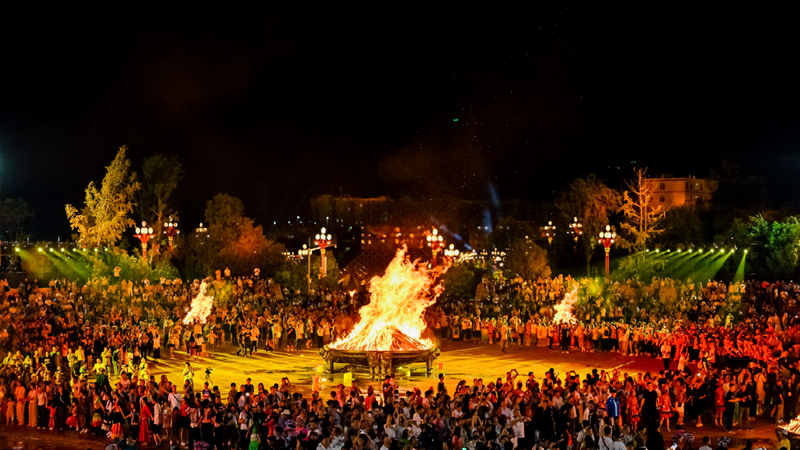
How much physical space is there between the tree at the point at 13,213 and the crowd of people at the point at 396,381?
38.6 metres

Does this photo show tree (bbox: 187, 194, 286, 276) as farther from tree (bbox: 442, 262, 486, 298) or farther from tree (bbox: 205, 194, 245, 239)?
tree (bbox: 442, 262, 486, 298)

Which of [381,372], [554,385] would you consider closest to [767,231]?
[381,372]

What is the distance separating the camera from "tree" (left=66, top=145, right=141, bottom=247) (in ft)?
159

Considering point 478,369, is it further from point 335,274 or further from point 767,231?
point 767,231

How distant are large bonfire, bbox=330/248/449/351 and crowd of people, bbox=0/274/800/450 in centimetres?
131

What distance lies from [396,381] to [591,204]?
43.0 m

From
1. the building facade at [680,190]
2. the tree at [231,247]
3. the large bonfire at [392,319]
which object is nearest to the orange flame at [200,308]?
the large bonfire at [392,319]

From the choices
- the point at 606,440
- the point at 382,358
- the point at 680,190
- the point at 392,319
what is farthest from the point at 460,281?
the point at 680,190

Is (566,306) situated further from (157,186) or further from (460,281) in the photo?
(157,186)

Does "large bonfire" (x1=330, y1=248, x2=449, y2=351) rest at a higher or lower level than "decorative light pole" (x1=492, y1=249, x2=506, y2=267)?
lower

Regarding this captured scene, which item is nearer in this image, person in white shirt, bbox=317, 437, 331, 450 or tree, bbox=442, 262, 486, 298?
person in white shirt, bbox=317, 437, 331, 450

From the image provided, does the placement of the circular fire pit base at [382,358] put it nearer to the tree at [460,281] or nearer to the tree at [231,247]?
the tree at [460,281]

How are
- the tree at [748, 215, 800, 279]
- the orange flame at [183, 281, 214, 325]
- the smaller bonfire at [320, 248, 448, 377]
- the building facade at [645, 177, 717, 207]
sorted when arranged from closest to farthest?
the smaller bonfire at [320, 248, 448, 377]
the orange flame at [183, 281, 214, 325]
the tree at [748, 215, 800, 279]
the building facade at [645, 177, 717, 207]

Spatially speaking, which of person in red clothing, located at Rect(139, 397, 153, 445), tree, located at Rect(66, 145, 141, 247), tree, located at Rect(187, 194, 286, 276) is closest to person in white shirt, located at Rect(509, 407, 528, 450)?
person in red clothing, located at Rect(139, 397, 153, 445)
